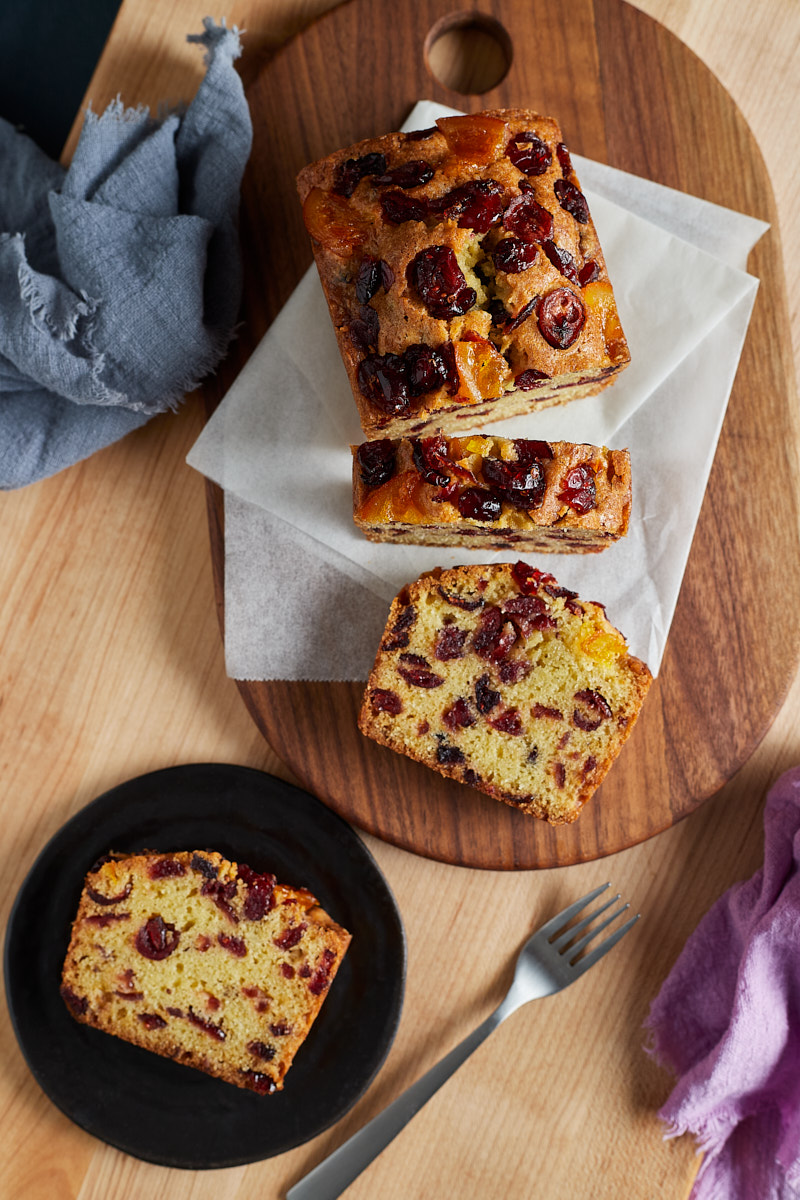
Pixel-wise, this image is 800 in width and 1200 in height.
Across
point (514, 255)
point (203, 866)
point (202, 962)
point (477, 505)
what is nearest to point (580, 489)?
point (477, 505)

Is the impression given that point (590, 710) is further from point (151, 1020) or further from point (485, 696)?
point (151, 1020)

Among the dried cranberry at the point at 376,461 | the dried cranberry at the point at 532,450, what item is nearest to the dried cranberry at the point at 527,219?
the dried cranberry at the point at 532,450

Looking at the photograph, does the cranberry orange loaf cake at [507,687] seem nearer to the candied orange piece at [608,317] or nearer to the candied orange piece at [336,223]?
the candied orange piece at [608,317]

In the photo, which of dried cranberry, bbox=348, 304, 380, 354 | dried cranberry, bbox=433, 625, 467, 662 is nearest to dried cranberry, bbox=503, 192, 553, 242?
dried cranberry, bbox=348, 304, 380, 354

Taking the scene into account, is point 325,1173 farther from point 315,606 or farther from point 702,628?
point 702,628

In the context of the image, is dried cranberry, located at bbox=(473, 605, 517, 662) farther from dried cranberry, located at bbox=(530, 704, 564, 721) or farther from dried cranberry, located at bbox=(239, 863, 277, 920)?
dried cranberry, located at bbox=(239, 863, 277, 920)

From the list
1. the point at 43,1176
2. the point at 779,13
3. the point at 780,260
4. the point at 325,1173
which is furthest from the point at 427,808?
the point at 779,13
